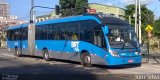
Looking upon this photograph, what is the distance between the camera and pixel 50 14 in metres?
95.2

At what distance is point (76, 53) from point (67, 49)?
1.33 meters

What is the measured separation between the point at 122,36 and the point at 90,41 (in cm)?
198

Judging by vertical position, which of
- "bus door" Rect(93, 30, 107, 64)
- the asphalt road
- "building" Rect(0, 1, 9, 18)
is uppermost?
"building" Rect(0, 1, 9, 18)

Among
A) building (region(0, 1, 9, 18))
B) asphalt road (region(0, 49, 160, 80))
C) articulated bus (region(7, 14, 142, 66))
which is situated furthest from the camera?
building (region(0, 1, 9, 18))

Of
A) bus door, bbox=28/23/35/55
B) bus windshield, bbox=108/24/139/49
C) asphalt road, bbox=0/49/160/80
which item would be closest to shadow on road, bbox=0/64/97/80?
asphalt road, bbox=0/49/160/80

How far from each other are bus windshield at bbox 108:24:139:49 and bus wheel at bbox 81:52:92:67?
85.0 inches

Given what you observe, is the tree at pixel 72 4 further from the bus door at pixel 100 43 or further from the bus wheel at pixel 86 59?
the bus door at pixel 100 43

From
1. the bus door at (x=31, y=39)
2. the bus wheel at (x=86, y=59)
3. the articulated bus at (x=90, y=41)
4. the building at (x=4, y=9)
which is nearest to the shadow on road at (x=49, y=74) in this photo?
the articulated bus at (x=90, y=41)

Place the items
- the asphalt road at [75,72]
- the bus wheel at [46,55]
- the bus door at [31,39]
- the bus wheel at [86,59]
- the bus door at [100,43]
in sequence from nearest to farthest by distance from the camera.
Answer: the asphalt road at [75,72], the bus door at [100,43], the bus wheel at [86,59], the bus wheel at [46,55], the bus door at [31,39]

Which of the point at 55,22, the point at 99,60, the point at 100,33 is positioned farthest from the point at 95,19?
the point at 55,22

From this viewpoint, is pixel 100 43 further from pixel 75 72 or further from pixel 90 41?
pixel 75 72

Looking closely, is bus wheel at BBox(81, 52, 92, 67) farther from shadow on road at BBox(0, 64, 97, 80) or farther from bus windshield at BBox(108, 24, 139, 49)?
shadow on road at BBox(0, 64, 97, 80)

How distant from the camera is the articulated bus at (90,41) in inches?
817

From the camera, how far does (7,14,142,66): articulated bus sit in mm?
20750
